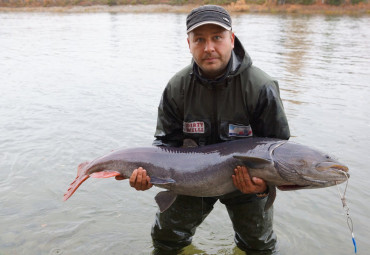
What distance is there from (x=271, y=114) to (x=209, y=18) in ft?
3.27

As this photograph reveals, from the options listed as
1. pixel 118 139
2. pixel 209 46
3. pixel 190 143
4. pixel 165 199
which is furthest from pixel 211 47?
pixel 118 139

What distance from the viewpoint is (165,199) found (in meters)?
3.50

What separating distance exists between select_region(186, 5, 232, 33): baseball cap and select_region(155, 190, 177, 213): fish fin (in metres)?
1.50

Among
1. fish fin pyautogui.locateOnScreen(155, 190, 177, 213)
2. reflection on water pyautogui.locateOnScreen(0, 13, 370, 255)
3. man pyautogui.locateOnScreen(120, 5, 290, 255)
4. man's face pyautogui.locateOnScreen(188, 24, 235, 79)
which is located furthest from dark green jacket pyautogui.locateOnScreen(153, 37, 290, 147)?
reflection on water pyautogui.locateOnScreen(0, 13, 370, 255)

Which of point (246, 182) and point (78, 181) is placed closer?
point (246, 182)

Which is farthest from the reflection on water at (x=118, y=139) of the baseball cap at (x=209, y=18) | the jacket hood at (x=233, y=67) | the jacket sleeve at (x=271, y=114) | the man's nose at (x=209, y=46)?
the baseball cap at (x=209, y=18)

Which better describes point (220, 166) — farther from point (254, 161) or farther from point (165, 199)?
point (165, 199)

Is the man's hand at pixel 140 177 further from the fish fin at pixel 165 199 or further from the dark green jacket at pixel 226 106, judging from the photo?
the dark green jacket at pixel 226 106

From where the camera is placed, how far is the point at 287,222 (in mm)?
5016

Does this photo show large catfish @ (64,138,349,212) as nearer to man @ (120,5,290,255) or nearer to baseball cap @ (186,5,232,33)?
man @ (120,5,290,255)

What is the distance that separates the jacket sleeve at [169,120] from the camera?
12.0 ft

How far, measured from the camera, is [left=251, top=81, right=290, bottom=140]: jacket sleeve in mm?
3307

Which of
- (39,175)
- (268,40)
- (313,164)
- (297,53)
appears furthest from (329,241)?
(268,40)

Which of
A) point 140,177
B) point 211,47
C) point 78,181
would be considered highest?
point 211,47
